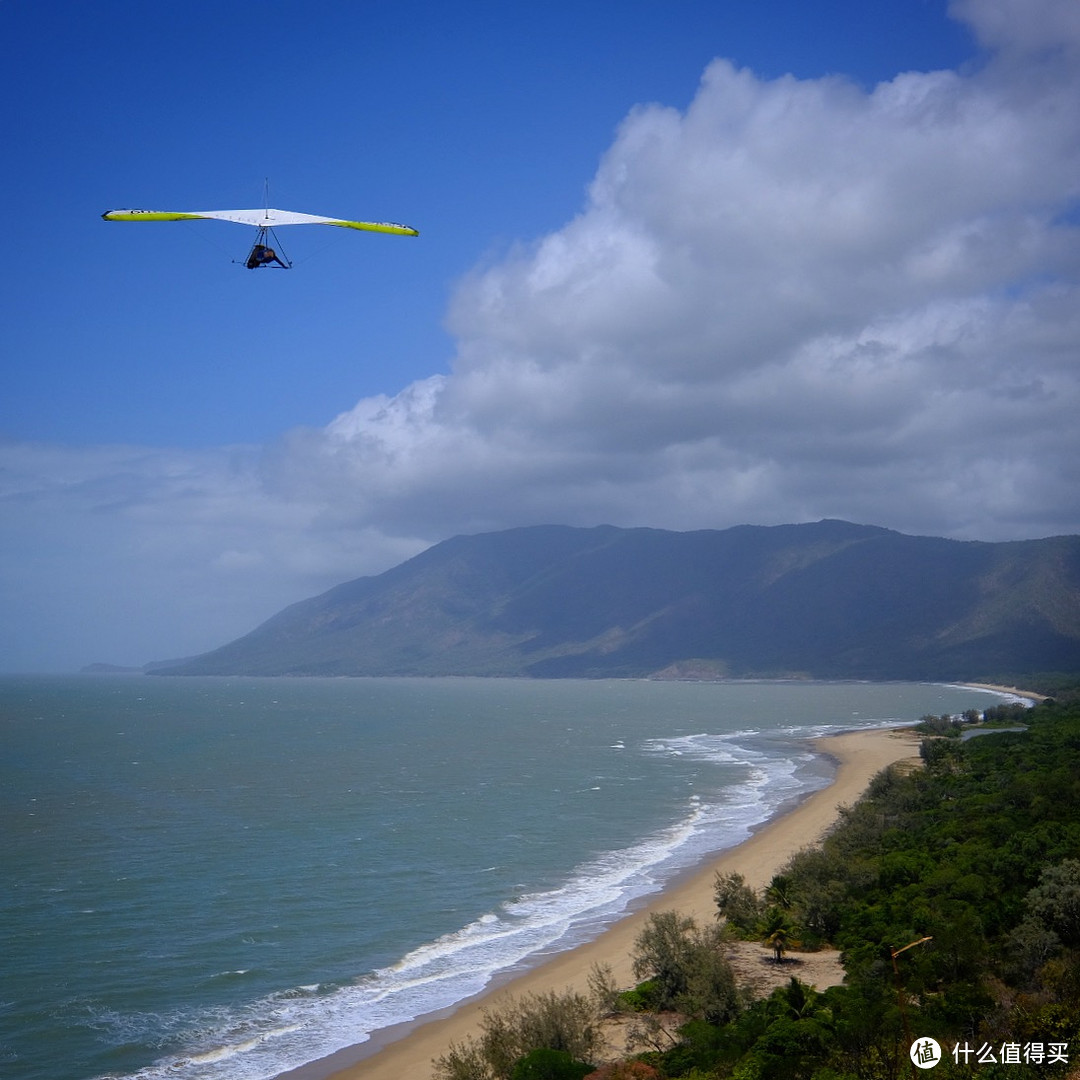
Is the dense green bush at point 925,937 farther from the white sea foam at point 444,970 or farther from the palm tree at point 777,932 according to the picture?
the white sea foam at point 444,970

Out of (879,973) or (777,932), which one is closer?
(879,973)

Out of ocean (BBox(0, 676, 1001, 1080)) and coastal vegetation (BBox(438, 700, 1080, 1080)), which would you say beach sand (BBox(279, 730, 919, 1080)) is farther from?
coastal vegetation (BBox(438, 700, 1080, 1080))

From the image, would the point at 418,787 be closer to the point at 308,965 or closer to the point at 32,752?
the point at 308,965

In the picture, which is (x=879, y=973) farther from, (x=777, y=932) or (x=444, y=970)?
(x=444, y=970)

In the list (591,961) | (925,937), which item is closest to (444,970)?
(591,961)

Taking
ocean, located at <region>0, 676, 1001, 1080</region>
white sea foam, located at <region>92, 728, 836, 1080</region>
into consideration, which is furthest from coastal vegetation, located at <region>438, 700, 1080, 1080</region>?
ocean, located at <region>0, 676, 1001, 1080</region>

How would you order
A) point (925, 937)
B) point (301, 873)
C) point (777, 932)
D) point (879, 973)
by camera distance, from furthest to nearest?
1. point (301, 873)
2. point (777, 932)
3. point (879, 973)
4. point (925, 937)

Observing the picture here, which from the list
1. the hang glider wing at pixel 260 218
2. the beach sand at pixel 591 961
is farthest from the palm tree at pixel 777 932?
the hang glider wing at pixel 260 218
